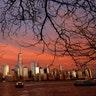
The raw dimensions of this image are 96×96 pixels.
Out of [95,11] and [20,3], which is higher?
[20,3]

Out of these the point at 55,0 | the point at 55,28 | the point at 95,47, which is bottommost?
the point at 95,47

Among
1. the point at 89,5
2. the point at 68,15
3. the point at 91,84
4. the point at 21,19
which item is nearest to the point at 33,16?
the point at 21,19

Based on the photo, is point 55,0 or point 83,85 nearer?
point 55,0

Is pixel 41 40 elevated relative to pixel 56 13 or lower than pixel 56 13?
lower

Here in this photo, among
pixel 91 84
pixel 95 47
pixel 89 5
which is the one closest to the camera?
pixel 89 5

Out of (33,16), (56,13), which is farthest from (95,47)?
(33,16)

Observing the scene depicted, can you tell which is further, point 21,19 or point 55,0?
point 21,19

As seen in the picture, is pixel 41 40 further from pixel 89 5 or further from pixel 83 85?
pixel 83 85

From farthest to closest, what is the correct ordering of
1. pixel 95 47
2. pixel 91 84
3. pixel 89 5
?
1. pixel 91 84
2. pixel 95 47
3. pixel 89 5

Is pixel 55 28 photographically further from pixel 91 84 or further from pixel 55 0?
pixel 91 84
